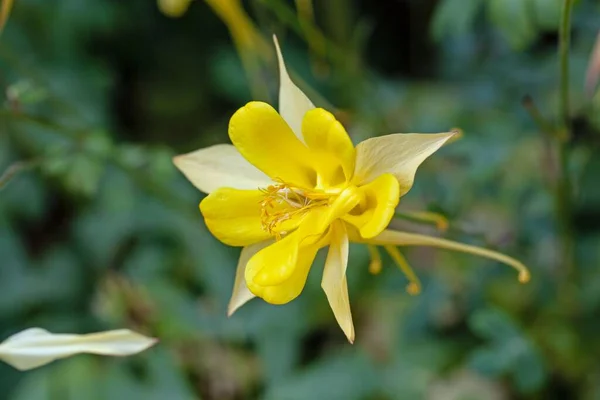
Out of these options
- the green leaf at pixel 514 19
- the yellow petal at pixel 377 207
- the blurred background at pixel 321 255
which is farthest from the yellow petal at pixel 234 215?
the green leaf at pixel 514 19

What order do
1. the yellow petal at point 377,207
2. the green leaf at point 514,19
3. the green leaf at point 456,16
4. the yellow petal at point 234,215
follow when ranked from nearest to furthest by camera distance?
the yellow petal at point 377,207 < the yellow petal at point 234,215 < the green leaf at point 514,19 < the green leaf at point 456,16

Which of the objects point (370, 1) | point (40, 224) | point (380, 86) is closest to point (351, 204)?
point (380, 86)

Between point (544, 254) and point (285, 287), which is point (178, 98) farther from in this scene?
point (285, 287)

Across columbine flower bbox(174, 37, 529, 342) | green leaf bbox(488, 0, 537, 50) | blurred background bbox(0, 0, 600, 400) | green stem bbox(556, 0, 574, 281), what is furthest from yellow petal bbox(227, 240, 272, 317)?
green leaf bbox(488, 0, 537, 50)

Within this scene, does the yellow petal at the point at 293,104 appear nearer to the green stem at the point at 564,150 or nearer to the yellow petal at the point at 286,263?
the yellow petal at the point at 286,263

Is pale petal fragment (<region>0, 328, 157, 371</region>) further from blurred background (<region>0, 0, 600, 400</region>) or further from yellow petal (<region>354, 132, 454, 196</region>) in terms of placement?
yellow petal (<region>354, 132, 454, 196</region>)

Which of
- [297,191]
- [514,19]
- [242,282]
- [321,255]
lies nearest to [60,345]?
[242,282]

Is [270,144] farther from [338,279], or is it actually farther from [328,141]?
[338,279]
